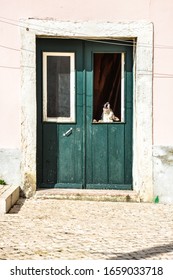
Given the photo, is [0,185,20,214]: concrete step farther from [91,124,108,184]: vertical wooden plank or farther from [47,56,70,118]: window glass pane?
[47,56,70,118]: window glass pane

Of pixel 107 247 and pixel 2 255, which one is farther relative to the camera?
pixel 107 247

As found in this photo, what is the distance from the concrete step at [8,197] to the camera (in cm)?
720

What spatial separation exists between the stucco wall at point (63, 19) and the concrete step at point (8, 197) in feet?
2.31

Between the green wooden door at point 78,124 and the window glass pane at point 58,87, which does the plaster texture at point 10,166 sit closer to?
the green wooden door at point 78,124

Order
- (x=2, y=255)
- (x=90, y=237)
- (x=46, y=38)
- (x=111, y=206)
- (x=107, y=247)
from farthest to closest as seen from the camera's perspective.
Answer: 1. (x=46, y=38)
2. (x=111, y=206)
3. (x=90, y=237)
4. (x=107, y=247)
5. (x=2, y=255)

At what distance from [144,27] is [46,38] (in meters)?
1.63

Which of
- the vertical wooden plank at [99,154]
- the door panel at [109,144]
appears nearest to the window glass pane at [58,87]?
the door panel at [109,144]

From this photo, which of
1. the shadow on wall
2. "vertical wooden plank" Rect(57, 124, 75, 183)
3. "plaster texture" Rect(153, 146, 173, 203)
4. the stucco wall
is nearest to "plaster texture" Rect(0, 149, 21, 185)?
the stucco wall

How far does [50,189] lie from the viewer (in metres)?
8.77

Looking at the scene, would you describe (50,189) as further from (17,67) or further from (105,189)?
(17,67)

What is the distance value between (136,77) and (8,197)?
2901 mm

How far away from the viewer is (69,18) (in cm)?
847

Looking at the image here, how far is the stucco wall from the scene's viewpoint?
332 inches

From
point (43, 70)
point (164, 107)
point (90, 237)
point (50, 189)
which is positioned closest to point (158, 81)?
point (164, 107)
